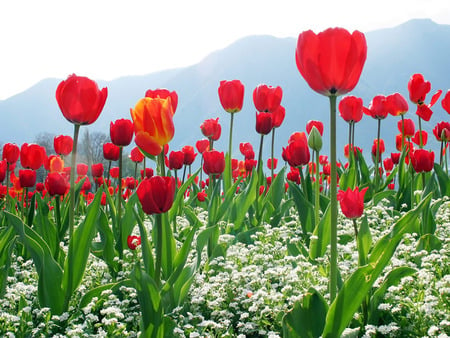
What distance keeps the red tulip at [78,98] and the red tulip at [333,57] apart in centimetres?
109

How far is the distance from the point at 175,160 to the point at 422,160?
220 centimetres

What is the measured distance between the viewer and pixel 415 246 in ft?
A: 9.53

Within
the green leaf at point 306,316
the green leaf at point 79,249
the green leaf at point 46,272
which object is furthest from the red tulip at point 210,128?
the green leaf at point 306,316

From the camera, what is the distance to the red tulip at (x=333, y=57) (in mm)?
1527

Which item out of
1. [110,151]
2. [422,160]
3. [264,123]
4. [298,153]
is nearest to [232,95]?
[264,123]

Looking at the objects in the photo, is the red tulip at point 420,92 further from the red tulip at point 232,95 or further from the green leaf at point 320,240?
the green leaf at point 320,240

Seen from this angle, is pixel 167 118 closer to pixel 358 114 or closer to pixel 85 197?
pixel 358 114

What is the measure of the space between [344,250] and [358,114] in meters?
2.04

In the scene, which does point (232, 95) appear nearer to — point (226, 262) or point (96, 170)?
point (226, 262)

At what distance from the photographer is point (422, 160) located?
11.1 ft

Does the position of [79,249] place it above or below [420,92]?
below

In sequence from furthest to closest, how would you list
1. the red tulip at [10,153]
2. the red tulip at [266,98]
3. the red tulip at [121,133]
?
the red tulip at [10,153]
the red tulip at [266,98]
the red tulip at [121,133]

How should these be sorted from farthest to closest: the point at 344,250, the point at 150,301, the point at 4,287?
the point at 344,250 < the point at 4,287 < the point at 150,301

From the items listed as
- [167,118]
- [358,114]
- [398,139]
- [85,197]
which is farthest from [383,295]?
[85,197]
